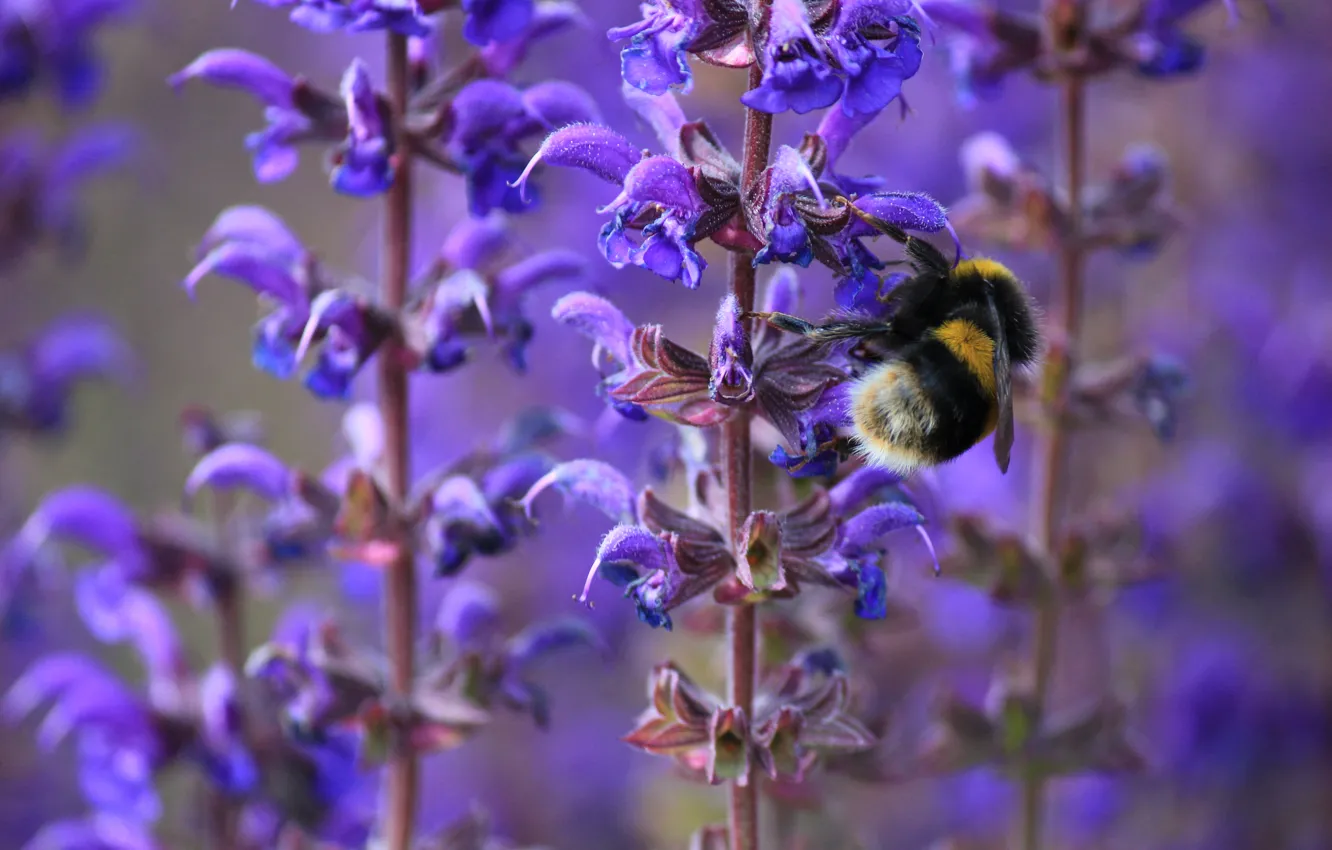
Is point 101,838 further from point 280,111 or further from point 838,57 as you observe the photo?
point 838,57

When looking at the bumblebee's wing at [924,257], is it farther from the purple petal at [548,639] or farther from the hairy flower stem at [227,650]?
the hairy flower stem at [227,650]

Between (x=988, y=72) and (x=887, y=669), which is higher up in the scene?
(x=988, y=72)

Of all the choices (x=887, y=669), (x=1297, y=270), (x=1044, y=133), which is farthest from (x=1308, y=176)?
(x=887, y=669)

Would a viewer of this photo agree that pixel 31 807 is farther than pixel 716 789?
Yes

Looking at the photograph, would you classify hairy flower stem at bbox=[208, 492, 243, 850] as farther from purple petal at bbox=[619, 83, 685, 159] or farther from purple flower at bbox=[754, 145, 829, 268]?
purple flower at bbox=[754, 145, 829, 268]

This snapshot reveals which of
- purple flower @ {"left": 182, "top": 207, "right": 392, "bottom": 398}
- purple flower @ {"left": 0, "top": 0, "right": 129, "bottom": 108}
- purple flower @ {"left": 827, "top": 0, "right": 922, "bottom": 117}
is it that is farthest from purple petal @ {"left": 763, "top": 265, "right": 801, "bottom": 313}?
purple flower @ {"left": 0, "top": 0, "right": 129, "bottom": 108}

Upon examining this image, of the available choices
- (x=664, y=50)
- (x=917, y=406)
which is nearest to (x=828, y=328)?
(x=917, y=406)

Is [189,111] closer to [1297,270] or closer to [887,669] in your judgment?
[887,669]

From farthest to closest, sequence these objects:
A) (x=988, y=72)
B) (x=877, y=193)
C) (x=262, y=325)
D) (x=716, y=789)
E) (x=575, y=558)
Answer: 1. (x=575, y=558)
2. (x=716, y=789)
3. (x=988, y=72)
4. (x=262, y=325)
5. (x=877, y=193)
